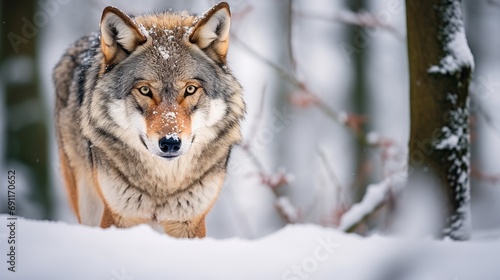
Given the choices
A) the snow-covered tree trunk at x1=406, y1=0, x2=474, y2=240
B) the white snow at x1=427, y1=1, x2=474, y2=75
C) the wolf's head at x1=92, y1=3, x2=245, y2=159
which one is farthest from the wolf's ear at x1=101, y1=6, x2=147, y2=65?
the white snow at x1=427, y1=1, x2=474, y2=75

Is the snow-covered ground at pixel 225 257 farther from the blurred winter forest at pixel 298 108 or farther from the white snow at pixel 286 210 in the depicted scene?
the white snow at pixel 286 210

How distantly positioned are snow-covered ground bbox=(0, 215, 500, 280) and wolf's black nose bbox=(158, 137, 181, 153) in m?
0.55

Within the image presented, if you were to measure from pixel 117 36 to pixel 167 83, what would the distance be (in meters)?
0.53

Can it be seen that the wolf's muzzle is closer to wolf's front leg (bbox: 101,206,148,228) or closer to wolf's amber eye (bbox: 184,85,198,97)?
wolf's amber eye (bbox: 184,85,198,97)

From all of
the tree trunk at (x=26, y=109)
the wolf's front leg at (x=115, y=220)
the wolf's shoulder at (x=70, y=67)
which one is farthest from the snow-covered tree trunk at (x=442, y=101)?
the tree trunk at (x=26, y=109)

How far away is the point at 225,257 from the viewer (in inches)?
136

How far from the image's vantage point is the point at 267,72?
13367mm

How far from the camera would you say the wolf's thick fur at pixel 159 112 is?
12.5 ft

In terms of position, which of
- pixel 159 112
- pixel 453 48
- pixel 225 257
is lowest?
pixel 225 257

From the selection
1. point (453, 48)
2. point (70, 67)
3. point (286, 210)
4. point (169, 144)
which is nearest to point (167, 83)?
point (169, 144)

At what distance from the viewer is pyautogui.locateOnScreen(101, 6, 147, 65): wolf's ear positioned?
381 cm

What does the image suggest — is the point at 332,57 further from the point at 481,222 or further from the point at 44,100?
the point at 44,100

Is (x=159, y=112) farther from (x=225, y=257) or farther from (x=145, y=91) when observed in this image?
Answer: (x=225, y=257)

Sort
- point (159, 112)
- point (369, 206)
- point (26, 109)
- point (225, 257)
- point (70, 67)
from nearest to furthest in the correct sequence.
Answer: point (225, 257) → point (159, 112) → point (369, 206) → point (70, 67) → point (26, 109)
